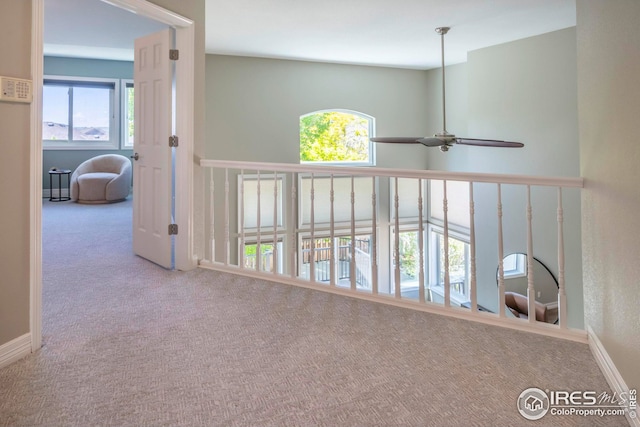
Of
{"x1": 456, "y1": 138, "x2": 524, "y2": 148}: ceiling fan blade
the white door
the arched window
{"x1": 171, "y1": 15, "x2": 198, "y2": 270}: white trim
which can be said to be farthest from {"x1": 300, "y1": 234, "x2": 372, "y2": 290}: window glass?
{"x1": 171, "y1": 15, "x2": 198, "y2": 270}: white trim

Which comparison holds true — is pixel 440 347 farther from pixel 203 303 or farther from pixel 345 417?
pixel 203 303

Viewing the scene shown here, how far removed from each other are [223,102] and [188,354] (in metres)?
5.24

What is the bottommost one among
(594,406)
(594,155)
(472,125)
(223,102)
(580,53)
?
(594,406)

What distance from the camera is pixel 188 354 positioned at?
2.02 m

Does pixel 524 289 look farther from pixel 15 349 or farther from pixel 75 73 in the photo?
pixel 75 73

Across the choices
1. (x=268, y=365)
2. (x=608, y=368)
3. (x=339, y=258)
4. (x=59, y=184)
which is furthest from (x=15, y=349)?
(x=339, y=258)

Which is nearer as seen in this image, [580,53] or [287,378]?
[287,378]

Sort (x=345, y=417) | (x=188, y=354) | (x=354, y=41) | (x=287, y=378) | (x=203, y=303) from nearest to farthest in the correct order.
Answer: (x=345, y=417), (x=287, y=378), (x=188, y=354), (x=203, y=303), (x=354, y=41)

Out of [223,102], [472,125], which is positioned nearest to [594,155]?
[472,125]

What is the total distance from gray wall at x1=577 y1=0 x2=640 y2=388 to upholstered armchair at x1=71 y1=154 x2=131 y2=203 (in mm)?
6618

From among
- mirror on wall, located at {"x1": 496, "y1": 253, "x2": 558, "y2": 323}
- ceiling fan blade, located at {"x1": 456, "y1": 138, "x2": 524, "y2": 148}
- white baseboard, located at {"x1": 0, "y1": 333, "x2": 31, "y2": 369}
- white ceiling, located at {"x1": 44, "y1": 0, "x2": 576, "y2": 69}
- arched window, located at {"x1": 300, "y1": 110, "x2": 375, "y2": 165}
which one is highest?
white ceiling, located at {"x1": 44, "y1": 0, "x2": 576, "y2": 69}

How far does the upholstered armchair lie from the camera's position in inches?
267

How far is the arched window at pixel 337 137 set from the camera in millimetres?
7539

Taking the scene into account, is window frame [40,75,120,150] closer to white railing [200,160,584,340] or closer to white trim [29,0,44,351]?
white railing [200,160,584,340]
